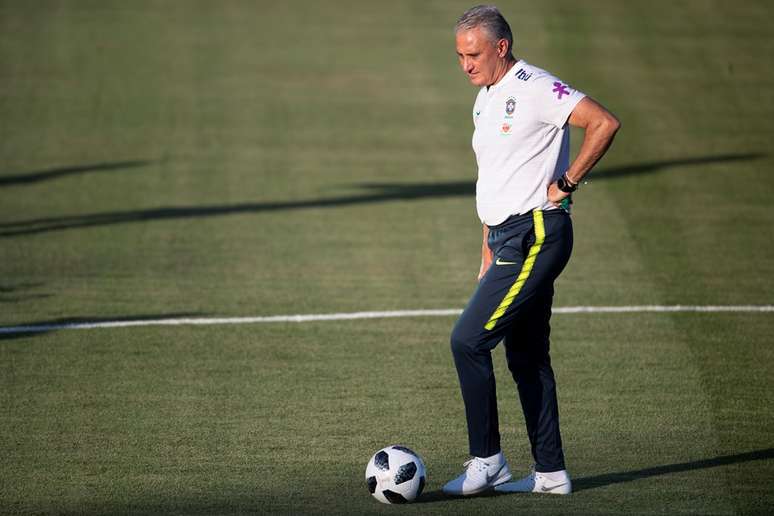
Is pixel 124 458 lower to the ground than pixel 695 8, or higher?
lower

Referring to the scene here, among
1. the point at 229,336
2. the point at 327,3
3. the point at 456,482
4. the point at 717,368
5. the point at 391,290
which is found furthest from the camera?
the point at 327,3

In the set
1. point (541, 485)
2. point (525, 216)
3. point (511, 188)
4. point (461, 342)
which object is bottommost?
point (541, 485)

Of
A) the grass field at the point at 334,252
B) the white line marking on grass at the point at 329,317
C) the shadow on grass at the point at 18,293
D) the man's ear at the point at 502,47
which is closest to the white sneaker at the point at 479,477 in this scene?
the grass field at the point at 334,252

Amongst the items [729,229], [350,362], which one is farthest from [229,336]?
[729,229]

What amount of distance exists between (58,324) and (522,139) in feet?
17.0

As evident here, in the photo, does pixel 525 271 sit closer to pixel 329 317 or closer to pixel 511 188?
pixel 511 188

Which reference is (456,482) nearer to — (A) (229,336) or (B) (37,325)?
(A) (229,336)

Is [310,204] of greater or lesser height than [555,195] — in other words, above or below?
below

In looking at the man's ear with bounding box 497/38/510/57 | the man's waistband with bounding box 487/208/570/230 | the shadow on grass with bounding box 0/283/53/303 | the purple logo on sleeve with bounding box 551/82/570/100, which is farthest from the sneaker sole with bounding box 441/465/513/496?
the shadow on grass with bounding box 0/283/53/303

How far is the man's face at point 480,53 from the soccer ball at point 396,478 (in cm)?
203

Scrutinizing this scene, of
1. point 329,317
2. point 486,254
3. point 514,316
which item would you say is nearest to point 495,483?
point 514,316

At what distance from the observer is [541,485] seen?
6539 mm

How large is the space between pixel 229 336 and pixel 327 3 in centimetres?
1554

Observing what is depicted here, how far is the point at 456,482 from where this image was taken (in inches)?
257
